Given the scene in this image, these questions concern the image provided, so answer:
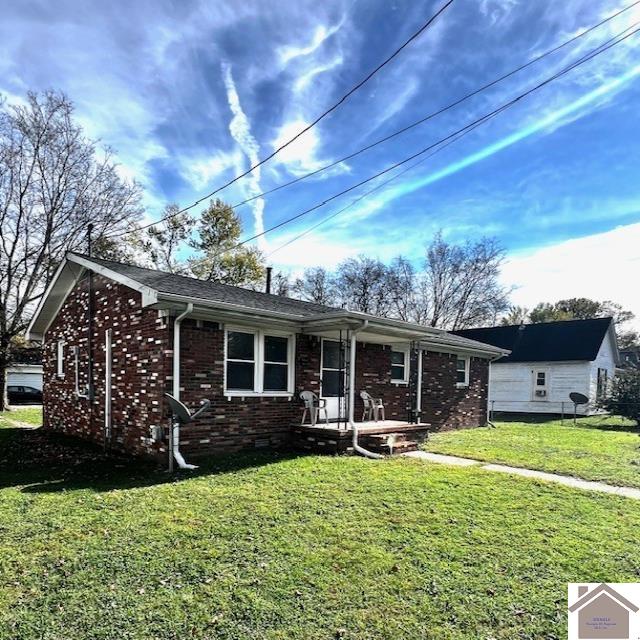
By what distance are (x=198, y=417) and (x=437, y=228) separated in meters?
30.9

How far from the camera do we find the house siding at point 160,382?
852cm

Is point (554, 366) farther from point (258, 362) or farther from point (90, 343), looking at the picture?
point (90, 343)

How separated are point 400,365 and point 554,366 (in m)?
13.8

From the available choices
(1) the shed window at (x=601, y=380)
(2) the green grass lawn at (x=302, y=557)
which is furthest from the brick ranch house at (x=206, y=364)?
(1) the shed window at (x=601, y=380)

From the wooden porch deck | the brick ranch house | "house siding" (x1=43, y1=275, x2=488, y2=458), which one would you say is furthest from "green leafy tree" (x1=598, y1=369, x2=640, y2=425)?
the wooden porch deck

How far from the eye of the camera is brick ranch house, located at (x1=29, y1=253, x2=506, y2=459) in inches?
335

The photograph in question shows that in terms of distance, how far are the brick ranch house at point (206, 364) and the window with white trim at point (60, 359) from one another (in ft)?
0.27

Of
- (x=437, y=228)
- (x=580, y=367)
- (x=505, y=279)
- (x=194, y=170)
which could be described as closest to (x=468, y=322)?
(x=505, y=279)

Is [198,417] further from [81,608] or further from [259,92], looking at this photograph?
[259,92]

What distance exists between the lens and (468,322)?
1467 inches

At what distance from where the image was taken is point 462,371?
16.2 metres

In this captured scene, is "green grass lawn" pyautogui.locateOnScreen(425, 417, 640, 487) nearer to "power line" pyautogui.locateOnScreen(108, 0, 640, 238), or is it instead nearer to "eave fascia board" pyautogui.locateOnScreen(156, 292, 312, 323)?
"eave fascia board" pyautogui.locateOnScreen(156, 292, 312, 323)

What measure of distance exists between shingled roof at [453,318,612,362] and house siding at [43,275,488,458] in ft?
44.7

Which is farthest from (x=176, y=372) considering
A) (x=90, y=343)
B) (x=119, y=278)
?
(x=90, y=343)
